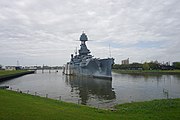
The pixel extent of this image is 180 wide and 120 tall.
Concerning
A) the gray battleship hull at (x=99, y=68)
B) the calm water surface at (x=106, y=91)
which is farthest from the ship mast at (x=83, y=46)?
the calm water surface at (x=106, y=91)

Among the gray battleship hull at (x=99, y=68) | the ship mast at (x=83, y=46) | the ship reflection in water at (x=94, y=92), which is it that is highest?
the ship mast at (x=83, y=46)

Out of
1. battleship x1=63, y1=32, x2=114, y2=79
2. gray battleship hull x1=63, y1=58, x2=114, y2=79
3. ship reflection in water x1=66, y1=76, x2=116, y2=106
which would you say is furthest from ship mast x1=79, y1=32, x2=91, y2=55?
ship reflection in water x1=66, y1=76, x2=116, y2=106

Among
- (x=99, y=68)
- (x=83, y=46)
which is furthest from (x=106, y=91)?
(x=83, y=46)

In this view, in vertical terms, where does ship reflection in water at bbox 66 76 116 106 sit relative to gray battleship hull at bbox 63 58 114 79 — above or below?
below

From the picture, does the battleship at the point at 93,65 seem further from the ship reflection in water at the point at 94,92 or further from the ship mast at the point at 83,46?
the ship reflection in water at the point at 94,92

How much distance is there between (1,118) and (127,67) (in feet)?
466

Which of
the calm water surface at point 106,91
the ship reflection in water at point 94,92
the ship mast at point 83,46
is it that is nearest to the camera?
the calm water surface at point 106,91

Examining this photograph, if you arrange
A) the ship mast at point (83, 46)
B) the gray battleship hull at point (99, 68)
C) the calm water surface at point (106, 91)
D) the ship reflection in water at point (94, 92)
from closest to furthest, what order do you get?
the calm water surface at point (106, 91) → the ship reflection in water at point (94, 92) → the gray battleship hull at point (99, 68) → the ship mast at point (83, 46)

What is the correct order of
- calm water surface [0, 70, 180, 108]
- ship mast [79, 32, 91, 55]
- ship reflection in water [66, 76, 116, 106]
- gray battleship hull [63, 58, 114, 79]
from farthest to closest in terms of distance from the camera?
ship mast [79, 32, 91, 55], gray battleship hull [63, 58, 114, 79], ship reflection in water [66, 76, 116, 106], calm water surface [0, 70, 180, 108]

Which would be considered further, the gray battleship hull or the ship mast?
the ship mast

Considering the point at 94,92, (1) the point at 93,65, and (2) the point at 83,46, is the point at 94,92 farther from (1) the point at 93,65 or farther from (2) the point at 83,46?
(2) the point at 83,46

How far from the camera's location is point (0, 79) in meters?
59.2

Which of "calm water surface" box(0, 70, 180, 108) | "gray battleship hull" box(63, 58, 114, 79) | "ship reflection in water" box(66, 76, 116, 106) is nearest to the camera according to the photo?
"calm water surface" box(0, 70, 180, 108)

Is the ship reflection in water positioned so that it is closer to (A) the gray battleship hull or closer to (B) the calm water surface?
(B) the calm water surface
